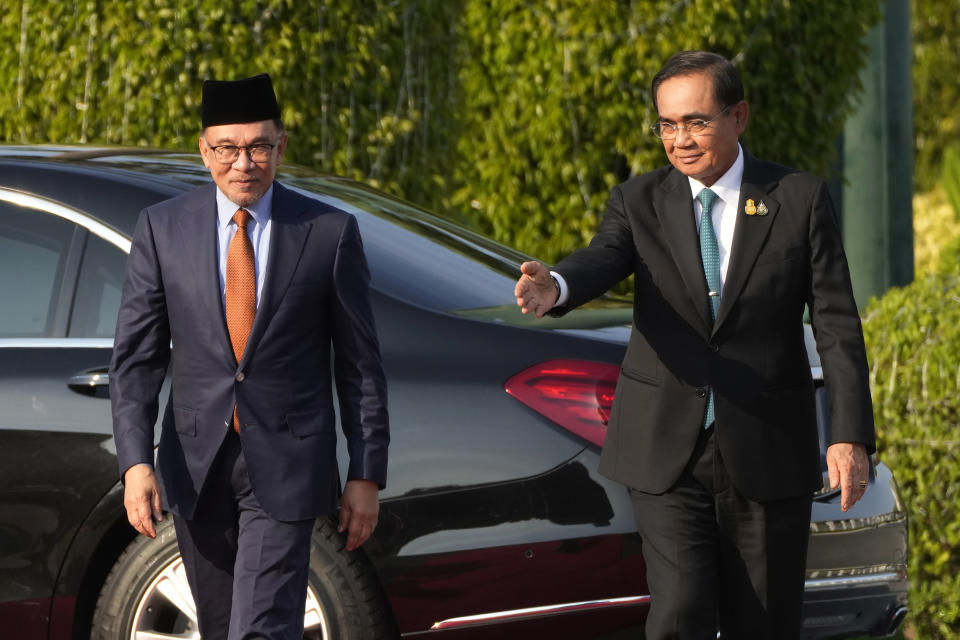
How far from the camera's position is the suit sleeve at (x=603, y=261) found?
11.3 feet

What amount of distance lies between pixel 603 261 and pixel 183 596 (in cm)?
132

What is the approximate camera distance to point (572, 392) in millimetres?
3852

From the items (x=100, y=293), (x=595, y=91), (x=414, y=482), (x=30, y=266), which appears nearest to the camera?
(x=414, y=482)

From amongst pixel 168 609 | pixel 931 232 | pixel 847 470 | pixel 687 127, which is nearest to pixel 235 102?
pixel 687 127

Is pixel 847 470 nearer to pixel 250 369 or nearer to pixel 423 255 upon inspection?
pixel 250 369

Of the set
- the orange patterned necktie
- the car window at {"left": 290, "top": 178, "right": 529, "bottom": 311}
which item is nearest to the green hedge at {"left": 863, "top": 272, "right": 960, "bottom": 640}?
the car window at {"left": 290, "top": 178, "right": 529, "bottom": 311}

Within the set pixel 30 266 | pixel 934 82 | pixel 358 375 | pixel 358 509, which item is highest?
pixel 934 82

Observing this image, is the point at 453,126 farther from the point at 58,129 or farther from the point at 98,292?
the point at 98,292

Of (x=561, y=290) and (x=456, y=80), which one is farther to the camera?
(x=456, y=80)

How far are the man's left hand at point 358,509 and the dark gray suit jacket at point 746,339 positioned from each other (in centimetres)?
58

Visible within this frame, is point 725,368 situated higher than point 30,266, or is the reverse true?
point 30,266

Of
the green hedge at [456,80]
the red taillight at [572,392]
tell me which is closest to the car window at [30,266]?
the red taillight at [572,392]

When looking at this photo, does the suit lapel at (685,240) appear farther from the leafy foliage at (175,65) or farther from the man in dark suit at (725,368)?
the leafy foliage at (175,65)

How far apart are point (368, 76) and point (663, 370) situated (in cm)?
433
